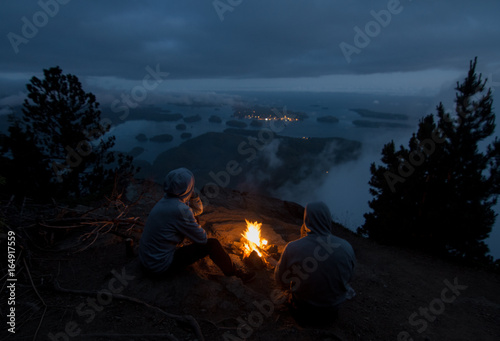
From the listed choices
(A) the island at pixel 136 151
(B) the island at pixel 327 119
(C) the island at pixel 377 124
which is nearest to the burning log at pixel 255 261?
(A) the island at pixel 136 151

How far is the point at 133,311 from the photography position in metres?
3.17

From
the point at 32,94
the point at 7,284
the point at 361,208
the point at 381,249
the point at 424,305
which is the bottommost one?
the point at 361,208

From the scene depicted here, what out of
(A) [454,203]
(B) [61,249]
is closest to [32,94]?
(B) [61,249]

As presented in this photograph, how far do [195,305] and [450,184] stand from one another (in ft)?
31.8

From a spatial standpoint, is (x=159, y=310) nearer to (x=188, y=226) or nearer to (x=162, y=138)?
(x=188, y=226)

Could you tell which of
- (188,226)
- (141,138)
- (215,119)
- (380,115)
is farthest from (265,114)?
(380,115)

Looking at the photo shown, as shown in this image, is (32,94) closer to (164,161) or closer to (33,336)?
(33,336)

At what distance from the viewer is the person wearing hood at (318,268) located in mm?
2865

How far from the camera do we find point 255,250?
4594 millimetres

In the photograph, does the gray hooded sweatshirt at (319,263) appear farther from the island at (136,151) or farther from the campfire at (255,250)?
the island at (136,151)

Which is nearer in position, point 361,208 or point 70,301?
point 70,301

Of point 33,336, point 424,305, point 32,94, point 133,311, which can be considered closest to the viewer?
point 33,336

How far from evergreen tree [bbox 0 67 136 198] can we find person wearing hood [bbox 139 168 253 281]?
9.82m

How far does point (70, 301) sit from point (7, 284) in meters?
1.19
